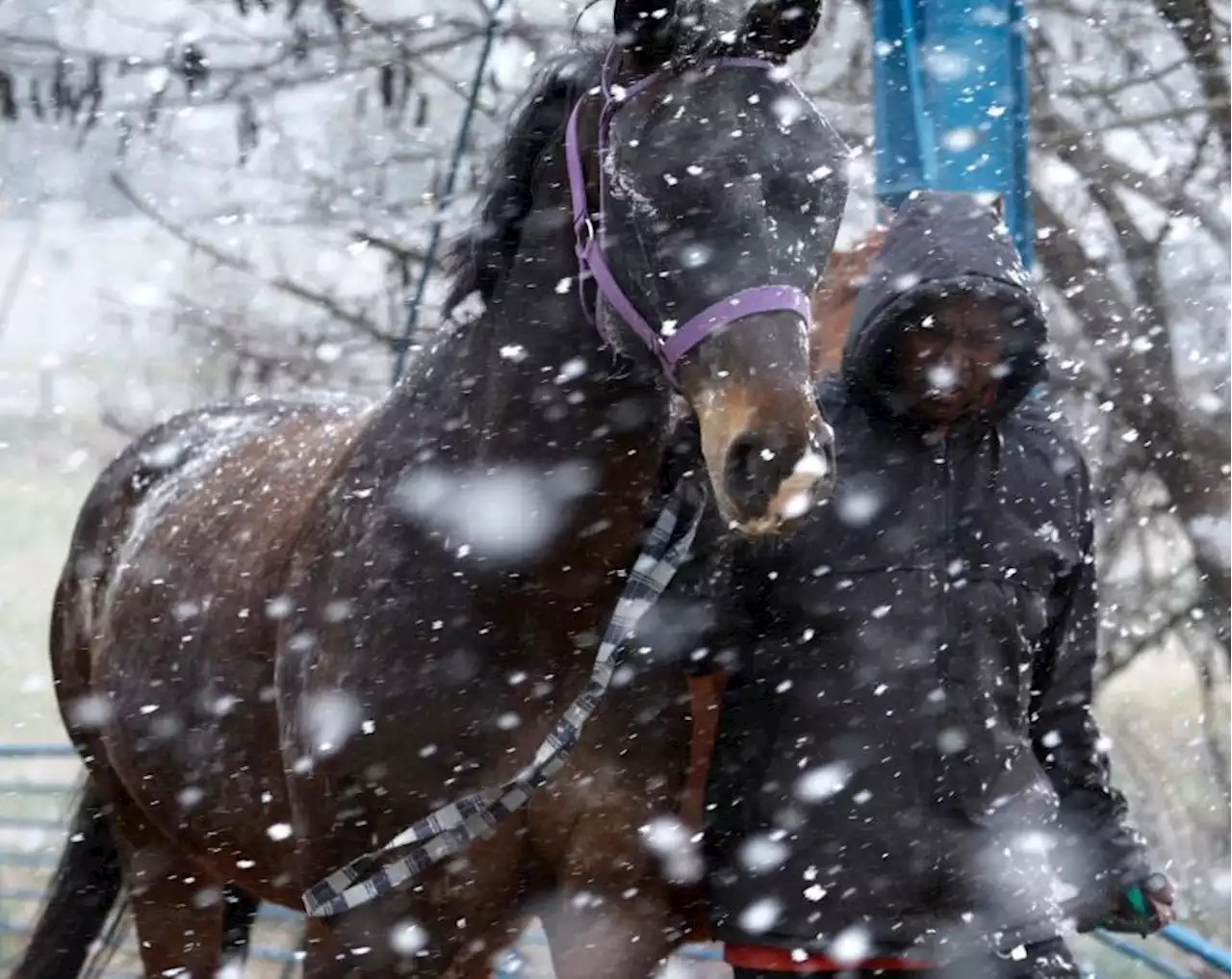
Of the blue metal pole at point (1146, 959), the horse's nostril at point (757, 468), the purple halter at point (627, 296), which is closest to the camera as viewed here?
the horse's nostril at point (757, 468)

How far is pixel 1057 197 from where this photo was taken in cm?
611

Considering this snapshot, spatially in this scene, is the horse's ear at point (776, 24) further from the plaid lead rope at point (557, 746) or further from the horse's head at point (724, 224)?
the plaid lead rope at point (557, 746)

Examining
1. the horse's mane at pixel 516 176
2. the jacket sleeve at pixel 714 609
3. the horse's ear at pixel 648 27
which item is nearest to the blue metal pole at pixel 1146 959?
the jacket sleeve at pixel 714 609

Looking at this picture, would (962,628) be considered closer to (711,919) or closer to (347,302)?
(711,919)

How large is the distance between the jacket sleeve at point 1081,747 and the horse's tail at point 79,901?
260cm

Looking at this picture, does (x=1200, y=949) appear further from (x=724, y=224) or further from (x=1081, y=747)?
(x=724, y=224)

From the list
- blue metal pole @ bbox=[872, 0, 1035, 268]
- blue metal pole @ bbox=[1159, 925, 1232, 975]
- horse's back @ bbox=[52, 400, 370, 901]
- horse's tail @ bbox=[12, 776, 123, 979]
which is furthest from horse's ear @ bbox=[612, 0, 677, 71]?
horse's tail @ bbox=[12, 776, 123, 979]

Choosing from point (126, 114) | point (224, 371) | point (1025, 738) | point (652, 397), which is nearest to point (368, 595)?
point (652, 397)

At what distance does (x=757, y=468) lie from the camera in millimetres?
1776

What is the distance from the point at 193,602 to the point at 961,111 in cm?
210

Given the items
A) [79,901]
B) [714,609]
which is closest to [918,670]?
[714,609]

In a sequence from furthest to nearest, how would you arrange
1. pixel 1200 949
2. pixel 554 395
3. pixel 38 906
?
pixel 38 906 < pixel 1200 949 < pixel 554 395

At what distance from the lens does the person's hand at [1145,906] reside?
2.37 m

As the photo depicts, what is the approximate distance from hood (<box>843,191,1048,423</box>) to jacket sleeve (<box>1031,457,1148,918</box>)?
0.86 ft
